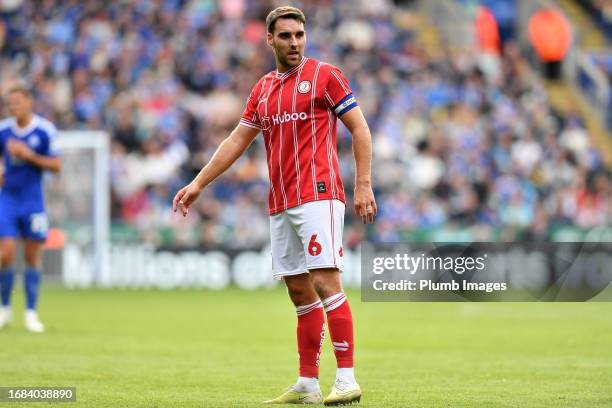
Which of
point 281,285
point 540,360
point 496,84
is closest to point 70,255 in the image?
point 281,285

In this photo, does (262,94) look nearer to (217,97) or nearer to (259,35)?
(217,97)

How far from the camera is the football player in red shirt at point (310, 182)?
7.85 meters

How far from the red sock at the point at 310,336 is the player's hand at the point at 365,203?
838mm

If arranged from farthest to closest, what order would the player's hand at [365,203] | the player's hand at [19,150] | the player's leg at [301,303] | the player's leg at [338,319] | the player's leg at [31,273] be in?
the player's leg at [31,273] < the player's hand at [19,150] < the player's leg at [301,303] < the player's leg at [338,319] < the player's hand at [365,203]

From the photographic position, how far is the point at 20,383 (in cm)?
887

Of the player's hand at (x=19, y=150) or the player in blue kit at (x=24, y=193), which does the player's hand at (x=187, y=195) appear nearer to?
the player's hand at (x=19, y=150)

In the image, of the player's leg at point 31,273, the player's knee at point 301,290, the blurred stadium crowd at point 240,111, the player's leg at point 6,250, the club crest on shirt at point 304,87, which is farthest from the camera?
the blurred stadium crowd at point 240,111

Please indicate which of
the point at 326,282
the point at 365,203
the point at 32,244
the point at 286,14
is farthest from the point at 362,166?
the point at 32,244

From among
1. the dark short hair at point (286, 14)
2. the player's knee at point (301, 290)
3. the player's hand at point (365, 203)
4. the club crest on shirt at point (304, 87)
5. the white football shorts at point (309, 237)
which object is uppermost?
the dark short hair at point (286, 14)

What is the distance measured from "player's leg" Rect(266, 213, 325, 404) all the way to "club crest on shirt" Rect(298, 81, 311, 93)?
81 cm

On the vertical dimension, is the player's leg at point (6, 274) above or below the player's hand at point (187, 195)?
below

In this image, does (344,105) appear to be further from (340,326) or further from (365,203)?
(340,326)

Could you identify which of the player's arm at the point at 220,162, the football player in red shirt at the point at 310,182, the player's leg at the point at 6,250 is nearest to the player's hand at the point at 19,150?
the player's leg at the point at 6,250

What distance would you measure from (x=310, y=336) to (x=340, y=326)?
0.34 metres
